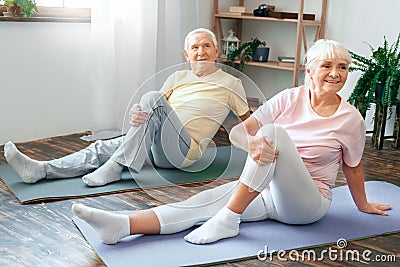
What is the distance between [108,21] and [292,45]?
4.97 ft

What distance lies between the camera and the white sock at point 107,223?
1.90 meters

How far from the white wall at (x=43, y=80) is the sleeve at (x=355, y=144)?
7.39 feet

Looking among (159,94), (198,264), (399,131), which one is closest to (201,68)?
(159,94)

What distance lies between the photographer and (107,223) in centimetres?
197

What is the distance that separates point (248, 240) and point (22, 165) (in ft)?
4.02

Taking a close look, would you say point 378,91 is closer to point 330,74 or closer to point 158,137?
point 330,74

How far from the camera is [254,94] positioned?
7.41 feet

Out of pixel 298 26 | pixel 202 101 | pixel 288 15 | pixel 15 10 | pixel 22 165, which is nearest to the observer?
pixel 202 101

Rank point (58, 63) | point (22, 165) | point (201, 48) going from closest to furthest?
point (201, 48) → point (22, 165) → point (58, 63)

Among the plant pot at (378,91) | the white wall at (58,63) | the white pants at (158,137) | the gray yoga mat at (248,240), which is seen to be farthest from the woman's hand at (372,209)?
the white wall at (58,63)

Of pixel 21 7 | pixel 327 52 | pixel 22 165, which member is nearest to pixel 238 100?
pixel 327 52

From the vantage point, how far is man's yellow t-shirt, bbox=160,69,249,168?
7.39 feet

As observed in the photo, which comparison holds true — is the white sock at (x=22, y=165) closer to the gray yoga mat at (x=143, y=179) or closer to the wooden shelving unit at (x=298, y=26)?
the gray yoga mat at (x=143, y=179)

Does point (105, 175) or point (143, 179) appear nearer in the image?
point (143, 179)
